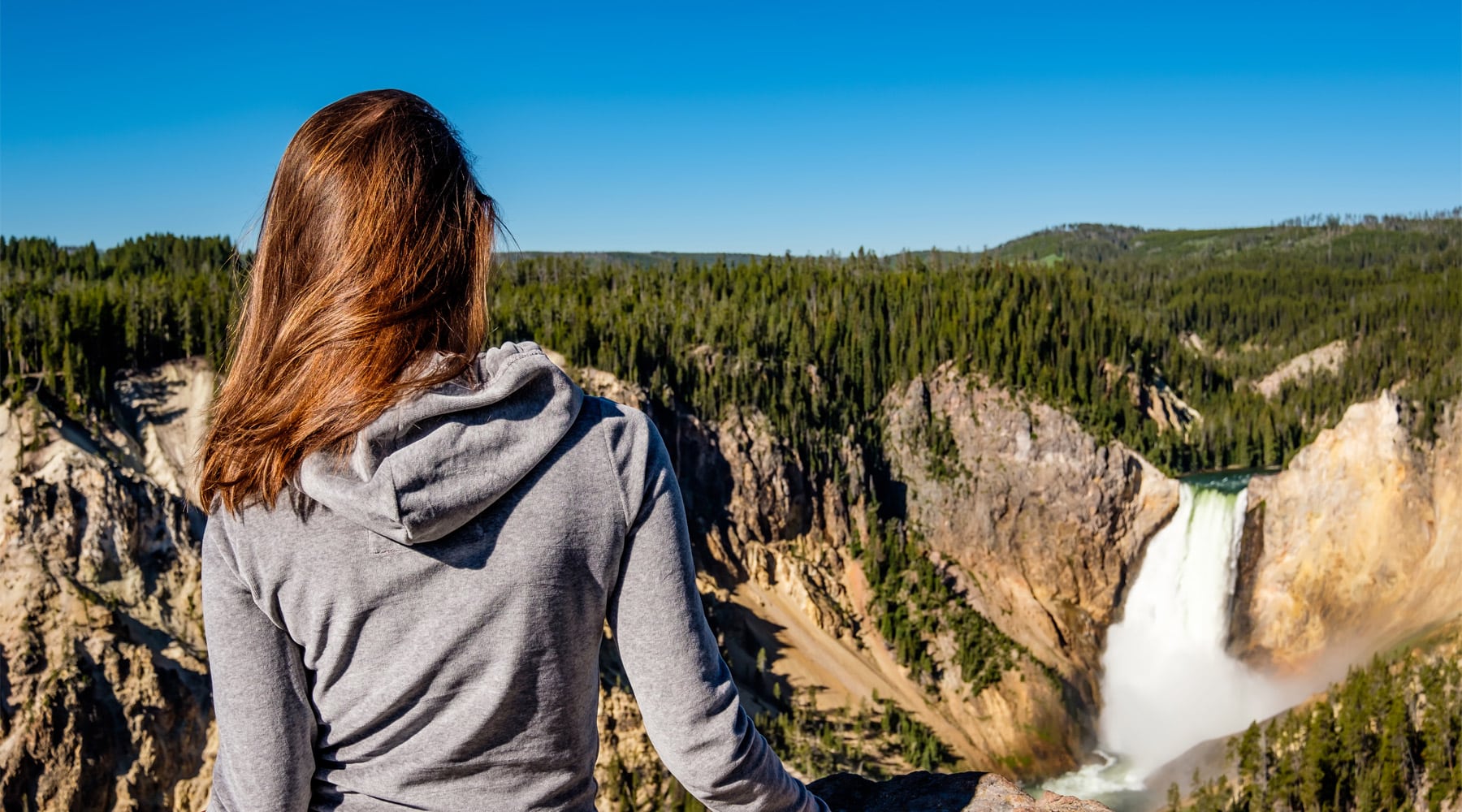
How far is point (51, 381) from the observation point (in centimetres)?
4084

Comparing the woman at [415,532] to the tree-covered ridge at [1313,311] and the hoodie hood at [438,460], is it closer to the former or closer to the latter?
the hoodie hood at [438,460]

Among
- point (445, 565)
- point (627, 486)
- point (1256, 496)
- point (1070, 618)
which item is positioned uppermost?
point (627, 486)

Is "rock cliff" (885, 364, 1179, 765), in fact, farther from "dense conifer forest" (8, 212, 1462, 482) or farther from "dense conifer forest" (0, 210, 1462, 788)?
"dense conifer forest" (8, 212, 1462, 482)

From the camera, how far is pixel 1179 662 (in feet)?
208

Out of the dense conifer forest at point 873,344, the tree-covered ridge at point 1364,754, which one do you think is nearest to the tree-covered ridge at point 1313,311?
the dense conifer forest at point 873,344

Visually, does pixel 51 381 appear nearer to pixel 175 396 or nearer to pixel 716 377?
pixel 175 396

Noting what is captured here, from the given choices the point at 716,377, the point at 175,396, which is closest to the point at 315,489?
the point at 175,396

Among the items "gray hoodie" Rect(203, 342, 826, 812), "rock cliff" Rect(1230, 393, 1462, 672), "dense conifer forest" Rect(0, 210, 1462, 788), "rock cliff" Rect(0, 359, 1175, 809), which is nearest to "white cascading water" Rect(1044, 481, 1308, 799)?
"rock cliff" Rect(1230, 393, 1462, 672)

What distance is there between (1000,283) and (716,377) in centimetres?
3341

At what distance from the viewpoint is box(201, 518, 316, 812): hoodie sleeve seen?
233 cm

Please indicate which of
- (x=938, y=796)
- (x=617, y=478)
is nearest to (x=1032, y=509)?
(x=938, y=796)

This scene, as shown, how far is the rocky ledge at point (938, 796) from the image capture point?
3.79 metres

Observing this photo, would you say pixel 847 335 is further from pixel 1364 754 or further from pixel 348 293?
pixel 348 293

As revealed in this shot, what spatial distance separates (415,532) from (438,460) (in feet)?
0.56
